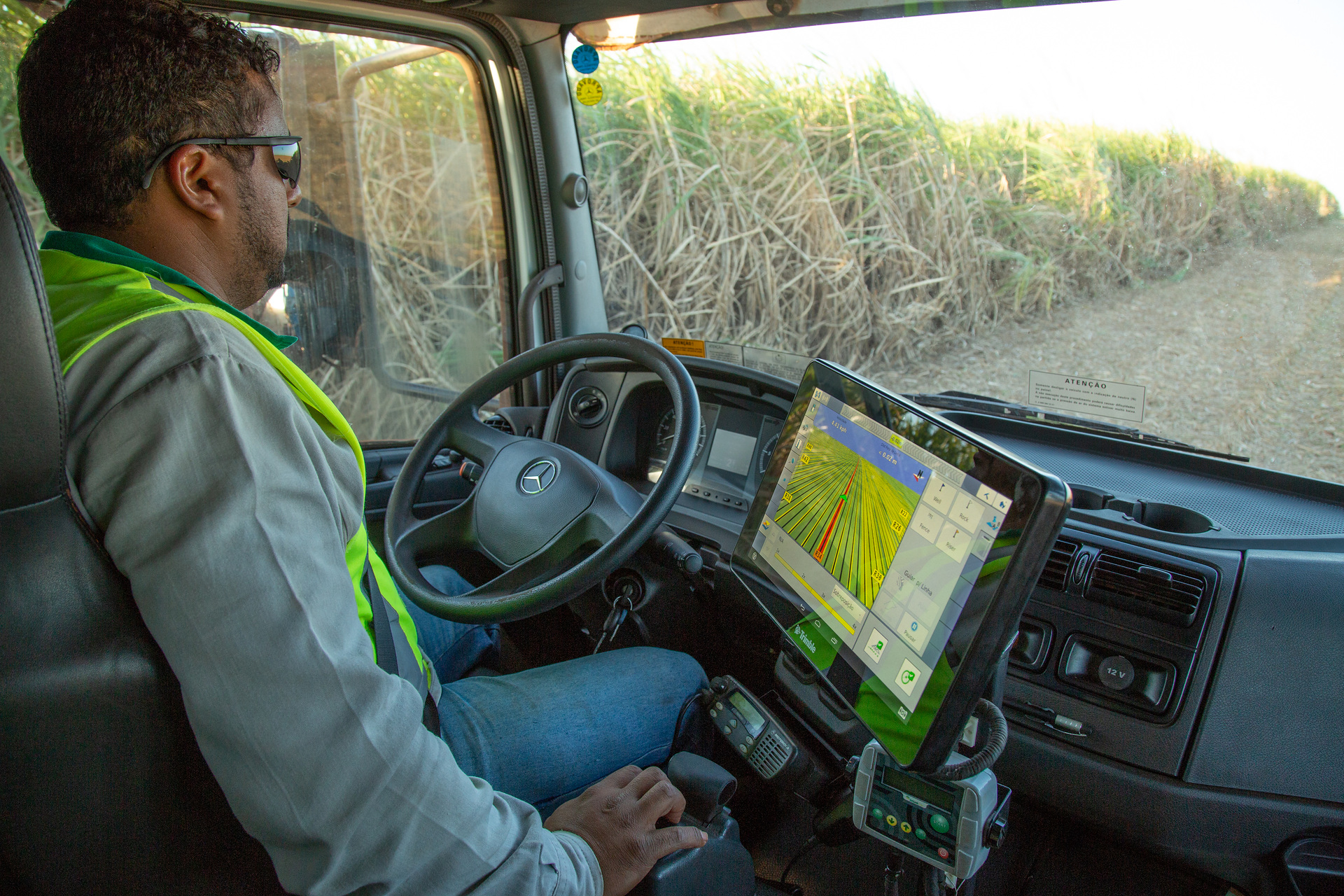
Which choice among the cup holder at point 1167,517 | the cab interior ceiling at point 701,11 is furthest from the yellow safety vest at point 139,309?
the cab interior ceiling at point 701,11

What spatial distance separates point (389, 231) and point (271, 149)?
1454mm

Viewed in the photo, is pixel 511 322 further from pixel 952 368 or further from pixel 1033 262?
pixel 1033 262

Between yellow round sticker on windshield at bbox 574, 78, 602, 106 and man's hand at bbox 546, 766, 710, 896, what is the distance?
218 centimetres

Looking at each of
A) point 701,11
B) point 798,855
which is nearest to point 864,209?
point 701,11

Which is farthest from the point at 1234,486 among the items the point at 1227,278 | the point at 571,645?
the point at 571,645

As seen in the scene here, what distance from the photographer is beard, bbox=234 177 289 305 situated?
1.17 metres

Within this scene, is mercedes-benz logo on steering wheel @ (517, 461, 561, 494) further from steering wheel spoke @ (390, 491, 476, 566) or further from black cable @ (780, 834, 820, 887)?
black cable @ (780, 834, 820, 887)

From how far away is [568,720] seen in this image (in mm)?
1451

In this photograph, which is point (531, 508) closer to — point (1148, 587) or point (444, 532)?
point (444, 532)

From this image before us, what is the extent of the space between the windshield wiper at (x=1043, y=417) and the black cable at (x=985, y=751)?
2.74ft

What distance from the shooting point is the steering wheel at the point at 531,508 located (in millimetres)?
1457

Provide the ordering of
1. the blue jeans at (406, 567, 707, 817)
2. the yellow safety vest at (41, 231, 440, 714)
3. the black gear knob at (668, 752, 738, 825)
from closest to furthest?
the yellow safety vest at (41, 231, 440, 714) → the black gear knob at (668, 752, 738, 825) → the blue jeans at (406, 567, 707, 817)

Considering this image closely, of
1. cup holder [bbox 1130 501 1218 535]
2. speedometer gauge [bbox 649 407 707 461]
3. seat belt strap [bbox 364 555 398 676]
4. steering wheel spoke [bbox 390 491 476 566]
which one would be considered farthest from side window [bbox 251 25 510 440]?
cup holder [bbox 1130 501 1218 535]

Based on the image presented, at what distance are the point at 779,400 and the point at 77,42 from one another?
139cm
